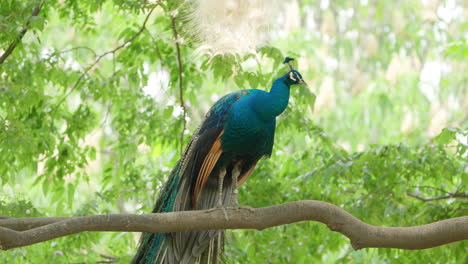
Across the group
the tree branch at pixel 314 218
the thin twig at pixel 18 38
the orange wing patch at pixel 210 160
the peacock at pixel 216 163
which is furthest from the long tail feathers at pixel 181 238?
the thin twig at pixel 18 38

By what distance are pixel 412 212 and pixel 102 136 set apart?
3.59 metres

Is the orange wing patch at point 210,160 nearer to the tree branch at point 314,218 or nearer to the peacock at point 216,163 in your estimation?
the peacock at point 216,163

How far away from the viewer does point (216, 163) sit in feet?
12.2

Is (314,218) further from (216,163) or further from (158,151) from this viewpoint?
(158,151)

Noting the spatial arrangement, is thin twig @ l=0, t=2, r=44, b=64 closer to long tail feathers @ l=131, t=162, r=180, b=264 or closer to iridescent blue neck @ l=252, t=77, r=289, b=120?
long tail feathers @ l=131, t=162, r=180, b=264

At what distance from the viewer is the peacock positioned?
3.59m

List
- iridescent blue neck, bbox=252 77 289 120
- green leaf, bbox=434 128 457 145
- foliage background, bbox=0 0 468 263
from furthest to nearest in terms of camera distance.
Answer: foliage background, bbox=0 0 468 263 → green leaf, bbox=434 128 457 145 → iridescent blue neck, bbox=252 77 289 120

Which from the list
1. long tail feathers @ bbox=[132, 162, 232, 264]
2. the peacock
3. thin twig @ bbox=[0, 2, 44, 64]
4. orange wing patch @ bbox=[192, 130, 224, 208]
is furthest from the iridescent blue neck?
thin twig @ bbox=[0, 2, 44, 64]

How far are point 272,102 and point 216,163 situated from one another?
50 centimetres

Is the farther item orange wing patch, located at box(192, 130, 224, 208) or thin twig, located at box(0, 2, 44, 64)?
thin twig, located at box(0, 2, 44, 64)

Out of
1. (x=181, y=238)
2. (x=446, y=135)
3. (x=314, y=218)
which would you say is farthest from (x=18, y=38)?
(x=446, y=135)

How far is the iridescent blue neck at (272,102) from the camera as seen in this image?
354cm

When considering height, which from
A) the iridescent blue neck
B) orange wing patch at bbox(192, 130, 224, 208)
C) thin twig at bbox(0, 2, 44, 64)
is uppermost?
thin twig at bbox(0, 2, 44, 64)

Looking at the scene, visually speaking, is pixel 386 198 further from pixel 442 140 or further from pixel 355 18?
pixel 355 18
